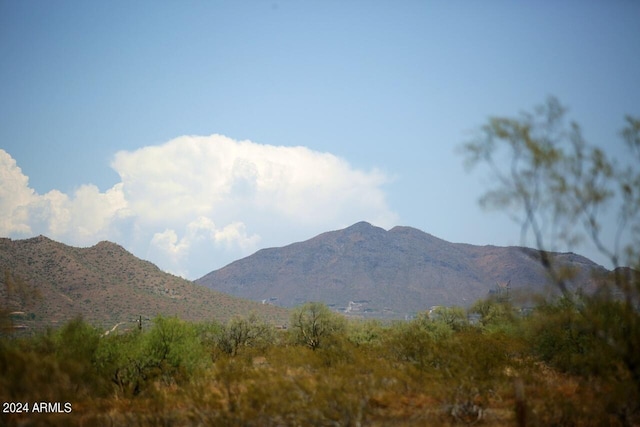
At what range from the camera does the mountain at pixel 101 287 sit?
67625mm

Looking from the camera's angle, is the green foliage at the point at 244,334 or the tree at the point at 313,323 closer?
the tree at the point at 313,323

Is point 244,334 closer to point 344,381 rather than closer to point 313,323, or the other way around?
point 313,323

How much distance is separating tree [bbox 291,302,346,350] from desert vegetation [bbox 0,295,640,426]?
1573 centimetres

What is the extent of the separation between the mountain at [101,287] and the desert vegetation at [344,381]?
38851 millimetres

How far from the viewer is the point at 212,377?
18.4m

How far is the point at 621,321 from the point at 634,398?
3303 mm

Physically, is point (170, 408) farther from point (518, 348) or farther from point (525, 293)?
point (518, 348)

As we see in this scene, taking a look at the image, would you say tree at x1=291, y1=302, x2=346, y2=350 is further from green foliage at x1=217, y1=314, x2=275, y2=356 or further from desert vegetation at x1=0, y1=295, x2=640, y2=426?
desert vegetation at x1=0, y1=295, x2=640, y2=426

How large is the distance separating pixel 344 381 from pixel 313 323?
29.2 m

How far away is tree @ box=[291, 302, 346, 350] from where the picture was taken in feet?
143

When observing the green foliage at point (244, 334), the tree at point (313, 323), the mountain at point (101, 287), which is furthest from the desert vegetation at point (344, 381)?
the mountain at point (101, 287)

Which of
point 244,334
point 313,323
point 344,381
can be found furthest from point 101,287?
point 344,381

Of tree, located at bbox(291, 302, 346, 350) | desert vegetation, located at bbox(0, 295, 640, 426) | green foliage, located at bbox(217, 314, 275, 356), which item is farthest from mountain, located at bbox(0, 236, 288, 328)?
desert vegetation, located at bbox(0, 295, 640, 426)

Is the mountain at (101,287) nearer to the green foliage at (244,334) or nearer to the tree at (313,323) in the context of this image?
the green foliage at (244,334)
